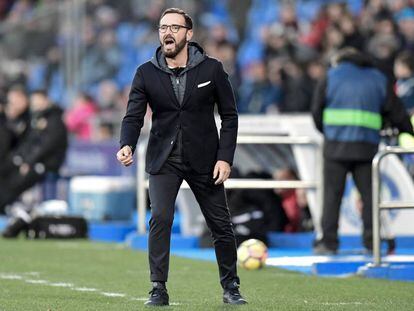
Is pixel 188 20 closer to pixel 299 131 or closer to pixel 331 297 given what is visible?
pixel 331 297

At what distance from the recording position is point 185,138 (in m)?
9.18

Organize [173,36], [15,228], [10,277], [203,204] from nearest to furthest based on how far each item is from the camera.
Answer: [173,36], [203,204], [10,277], [15,228]

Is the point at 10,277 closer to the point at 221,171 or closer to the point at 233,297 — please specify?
the point at 233,297

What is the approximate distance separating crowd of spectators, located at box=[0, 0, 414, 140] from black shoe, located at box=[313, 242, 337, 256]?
22.4ft

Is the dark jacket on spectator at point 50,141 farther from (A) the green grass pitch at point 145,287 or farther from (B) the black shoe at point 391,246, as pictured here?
(B) the black shoe at point 391,246

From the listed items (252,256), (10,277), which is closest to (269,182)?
(252,256)

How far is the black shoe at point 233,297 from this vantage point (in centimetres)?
923

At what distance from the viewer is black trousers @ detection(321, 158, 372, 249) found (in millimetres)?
13906

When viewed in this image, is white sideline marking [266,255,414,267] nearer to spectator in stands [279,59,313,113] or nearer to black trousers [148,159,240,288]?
black trousers [148,159,240,288]

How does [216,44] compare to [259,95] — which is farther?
[216,44]

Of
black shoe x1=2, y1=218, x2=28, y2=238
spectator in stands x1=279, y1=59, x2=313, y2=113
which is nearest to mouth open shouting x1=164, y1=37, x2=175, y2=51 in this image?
black shoe x1=2, y1=218, x2=28, y2=238

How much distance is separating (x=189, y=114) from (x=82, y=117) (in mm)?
14949

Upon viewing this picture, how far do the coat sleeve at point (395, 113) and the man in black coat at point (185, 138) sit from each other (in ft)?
15.2

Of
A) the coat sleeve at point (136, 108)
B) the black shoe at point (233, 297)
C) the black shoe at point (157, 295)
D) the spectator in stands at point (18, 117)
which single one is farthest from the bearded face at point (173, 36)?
the spectator in stands at point (18, 117)
